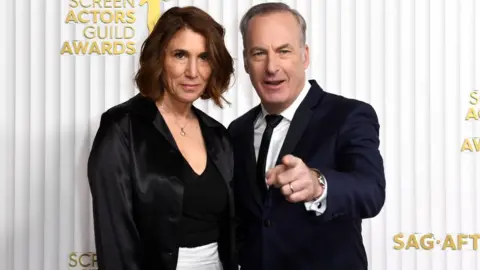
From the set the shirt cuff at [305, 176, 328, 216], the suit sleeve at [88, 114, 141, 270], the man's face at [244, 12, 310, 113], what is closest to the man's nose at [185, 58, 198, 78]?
the man's face at [244, 12, 310, 113]

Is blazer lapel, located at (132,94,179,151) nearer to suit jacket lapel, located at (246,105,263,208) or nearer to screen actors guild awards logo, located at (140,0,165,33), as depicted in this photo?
suit jacket lapel, located at (246,105,263,208)

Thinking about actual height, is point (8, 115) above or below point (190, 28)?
below

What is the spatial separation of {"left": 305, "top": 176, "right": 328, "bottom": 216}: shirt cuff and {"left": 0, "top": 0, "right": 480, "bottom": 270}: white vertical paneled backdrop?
819mm

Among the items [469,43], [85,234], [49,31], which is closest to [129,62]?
[49,31]

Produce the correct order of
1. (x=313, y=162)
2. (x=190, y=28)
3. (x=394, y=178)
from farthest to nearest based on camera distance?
(x=394, y=178), (x=190, y=28), (x=313, y=162)

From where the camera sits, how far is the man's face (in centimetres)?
112

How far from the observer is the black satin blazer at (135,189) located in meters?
1.06

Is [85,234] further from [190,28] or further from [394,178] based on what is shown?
[394,178]

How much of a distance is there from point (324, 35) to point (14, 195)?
104cm

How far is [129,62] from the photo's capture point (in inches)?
65.7

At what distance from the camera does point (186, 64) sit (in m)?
1.16

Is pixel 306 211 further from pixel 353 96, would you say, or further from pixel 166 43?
pixel 353 96

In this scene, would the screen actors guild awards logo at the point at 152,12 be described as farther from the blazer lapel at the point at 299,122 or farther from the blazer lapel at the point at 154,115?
the blazer lapel at the point at 299,122

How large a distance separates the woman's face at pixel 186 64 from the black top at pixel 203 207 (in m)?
0.16
